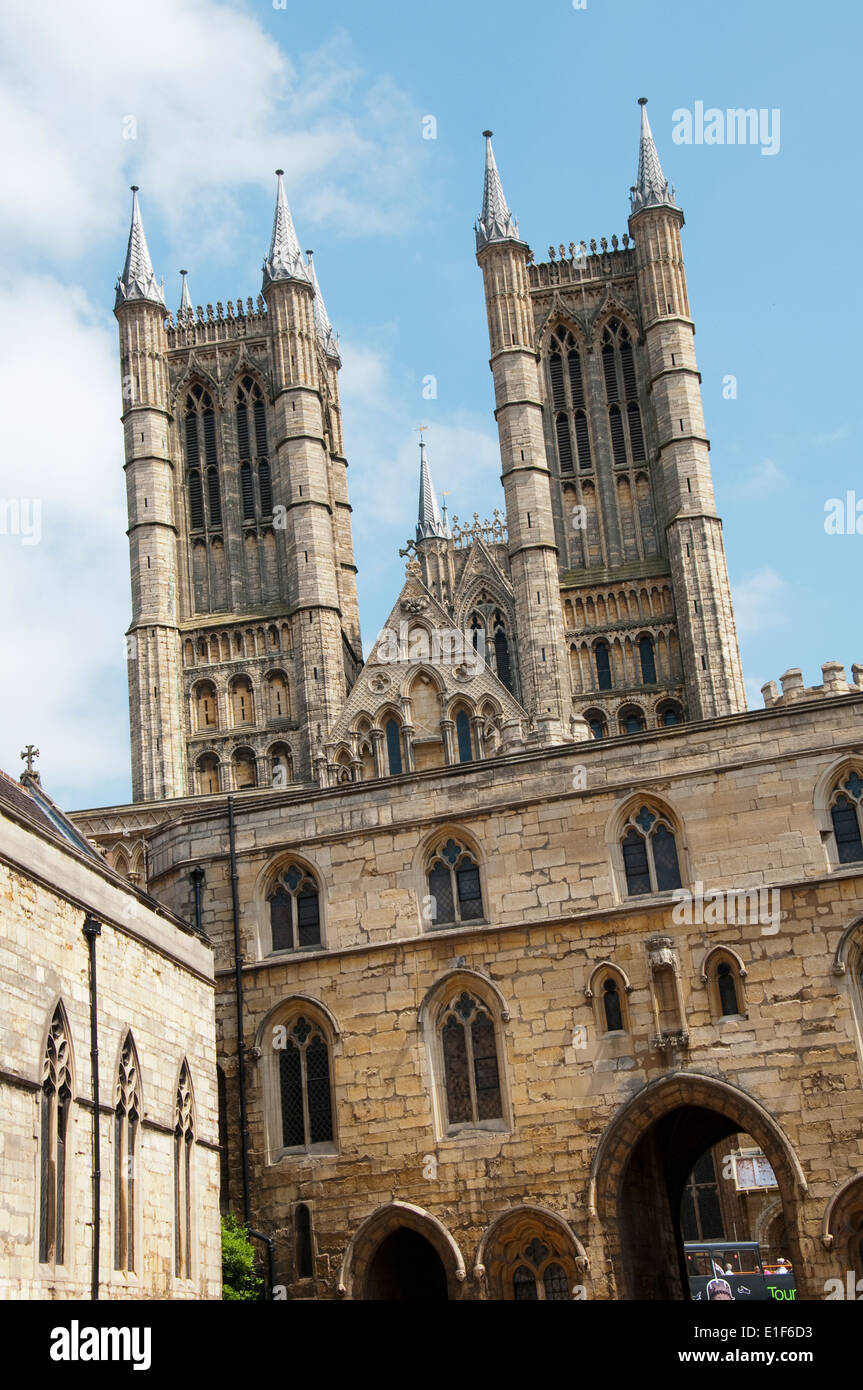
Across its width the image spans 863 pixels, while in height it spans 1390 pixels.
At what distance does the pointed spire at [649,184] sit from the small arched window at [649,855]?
138ft

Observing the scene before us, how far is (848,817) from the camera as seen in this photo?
25.0 metres

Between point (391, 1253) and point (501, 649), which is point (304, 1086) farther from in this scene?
point (501, 649)

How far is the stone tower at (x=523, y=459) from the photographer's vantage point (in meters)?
58.8

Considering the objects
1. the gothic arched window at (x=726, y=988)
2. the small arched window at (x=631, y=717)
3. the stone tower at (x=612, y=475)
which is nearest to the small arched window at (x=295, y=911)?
the gothic arched window at (x=726, y=988)

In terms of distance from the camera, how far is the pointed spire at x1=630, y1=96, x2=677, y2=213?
63.3m

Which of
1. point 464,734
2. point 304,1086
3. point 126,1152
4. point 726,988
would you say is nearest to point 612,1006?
point 726,988

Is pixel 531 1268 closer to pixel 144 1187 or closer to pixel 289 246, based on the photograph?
pixel 144 1187

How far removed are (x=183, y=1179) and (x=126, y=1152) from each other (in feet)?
6.51

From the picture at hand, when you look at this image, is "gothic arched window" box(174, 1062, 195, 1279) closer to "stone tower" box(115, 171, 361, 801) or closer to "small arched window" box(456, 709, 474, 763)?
"small arched window" box(456, 709, 474, 763)

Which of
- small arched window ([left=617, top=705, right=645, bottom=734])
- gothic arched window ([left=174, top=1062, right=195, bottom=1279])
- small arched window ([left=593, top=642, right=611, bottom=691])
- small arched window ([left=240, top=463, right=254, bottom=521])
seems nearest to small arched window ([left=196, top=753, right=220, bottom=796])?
small arched window ([left=240, top=463, right=254, bottom=521])
